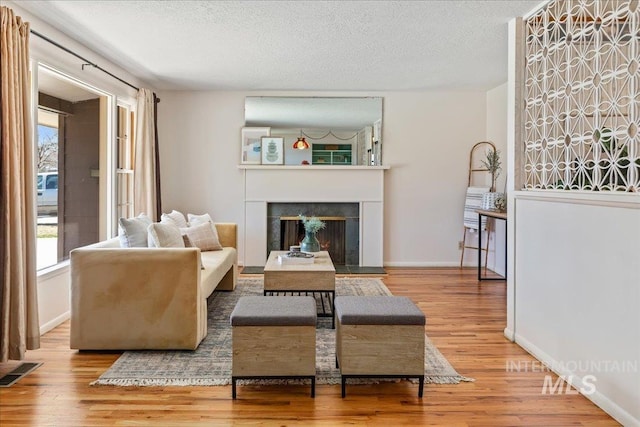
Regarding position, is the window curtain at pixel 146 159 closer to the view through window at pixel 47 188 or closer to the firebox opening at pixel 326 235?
the view through window at pixel 47 188

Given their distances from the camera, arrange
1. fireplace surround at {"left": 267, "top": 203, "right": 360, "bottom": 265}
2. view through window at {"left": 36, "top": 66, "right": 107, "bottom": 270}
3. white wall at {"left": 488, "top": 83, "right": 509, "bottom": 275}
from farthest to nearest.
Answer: fireplace surround at {"left": 267, "top": 203, "right": 360, "bottom": 265}
white wall at {"left": 488, "top": 83, "right": 509, "bottom": 275}
view through window at {"left": 36, "top": 66, "right": 107, "bottom": 270}

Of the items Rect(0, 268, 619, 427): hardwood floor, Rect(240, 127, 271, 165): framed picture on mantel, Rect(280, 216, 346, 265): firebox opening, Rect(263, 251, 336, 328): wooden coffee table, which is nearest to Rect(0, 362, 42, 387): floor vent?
Rect(0, 268, 619, 427): hardwood floor

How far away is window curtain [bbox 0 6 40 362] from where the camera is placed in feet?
9.45

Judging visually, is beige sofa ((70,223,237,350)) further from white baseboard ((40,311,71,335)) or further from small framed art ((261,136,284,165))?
small framed art ((261,136,284,165))

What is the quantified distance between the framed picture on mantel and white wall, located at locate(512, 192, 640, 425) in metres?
3.89

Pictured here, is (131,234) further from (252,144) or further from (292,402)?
(252,144)

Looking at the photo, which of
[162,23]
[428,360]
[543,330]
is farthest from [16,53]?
[543,330]

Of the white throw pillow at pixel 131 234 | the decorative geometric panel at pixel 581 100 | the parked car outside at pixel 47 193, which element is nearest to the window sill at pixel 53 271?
the parked car outside at pixel 47 193

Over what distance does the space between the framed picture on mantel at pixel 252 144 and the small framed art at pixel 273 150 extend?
0.07 m

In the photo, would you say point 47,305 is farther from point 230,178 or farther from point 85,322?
point 230,178

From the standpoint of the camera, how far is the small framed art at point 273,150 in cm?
646

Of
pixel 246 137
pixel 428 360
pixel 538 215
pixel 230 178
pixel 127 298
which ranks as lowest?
pixel 428 360

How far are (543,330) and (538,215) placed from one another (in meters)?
0.76

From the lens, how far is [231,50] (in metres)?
4.54
